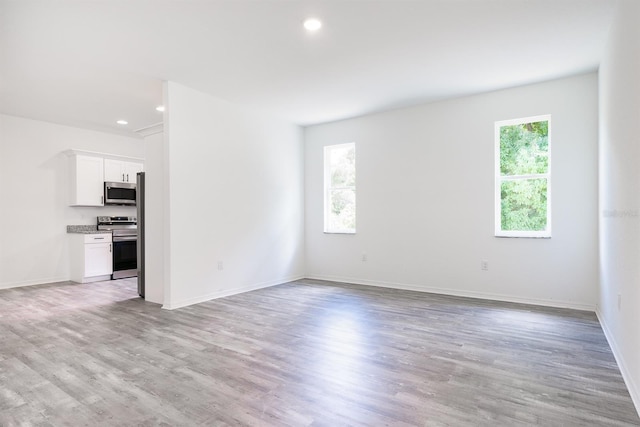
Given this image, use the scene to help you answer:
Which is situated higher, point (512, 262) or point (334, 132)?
point (334, 132)

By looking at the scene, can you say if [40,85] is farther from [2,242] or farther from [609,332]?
[609,332]

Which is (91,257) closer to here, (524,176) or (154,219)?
(154,219)

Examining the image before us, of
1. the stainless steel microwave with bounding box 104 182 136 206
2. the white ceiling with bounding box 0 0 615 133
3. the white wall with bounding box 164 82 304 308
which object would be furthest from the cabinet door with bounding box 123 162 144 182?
the white wall with bounding box 164 82 304 308

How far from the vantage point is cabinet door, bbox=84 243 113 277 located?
19.6 ft

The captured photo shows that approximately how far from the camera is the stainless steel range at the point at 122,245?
20.9 feet

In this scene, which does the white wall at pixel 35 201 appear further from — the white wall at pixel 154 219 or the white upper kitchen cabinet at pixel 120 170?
the white wall at pixel 154 219

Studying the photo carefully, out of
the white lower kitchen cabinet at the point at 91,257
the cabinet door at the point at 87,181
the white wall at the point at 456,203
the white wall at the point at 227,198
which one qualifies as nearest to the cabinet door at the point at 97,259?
the white lower kitchen cabinet at the point at 91,257

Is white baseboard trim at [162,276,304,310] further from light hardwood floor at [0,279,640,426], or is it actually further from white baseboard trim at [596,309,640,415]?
white baseboard trim at [596,309,640,415]

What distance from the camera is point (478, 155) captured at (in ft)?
15.5

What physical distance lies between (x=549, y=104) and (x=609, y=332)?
8.47ft

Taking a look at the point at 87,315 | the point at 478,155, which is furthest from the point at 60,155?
the point at 478,155

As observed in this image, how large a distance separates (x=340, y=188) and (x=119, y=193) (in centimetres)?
415

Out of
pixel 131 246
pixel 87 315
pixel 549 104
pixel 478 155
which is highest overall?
pixel 549 104

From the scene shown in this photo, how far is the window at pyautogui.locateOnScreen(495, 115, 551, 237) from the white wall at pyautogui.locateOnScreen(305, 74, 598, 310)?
105 mm
